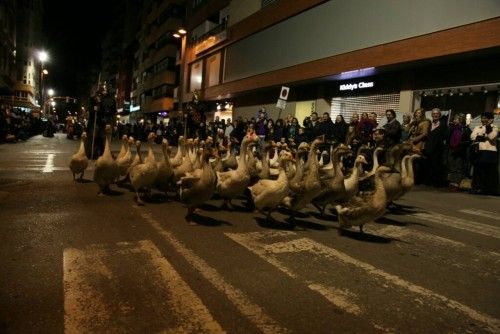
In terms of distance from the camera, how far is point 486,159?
11.7 m

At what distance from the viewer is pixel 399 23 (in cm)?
1773

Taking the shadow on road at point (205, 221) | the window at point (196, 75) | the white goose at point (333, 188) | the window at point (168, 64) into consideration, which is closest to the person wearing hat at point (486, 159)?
the white goose at point (333, 188)

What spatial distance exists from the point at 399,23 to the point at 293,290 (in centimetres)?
1607

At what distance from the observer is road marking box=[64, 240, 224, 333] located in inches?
136

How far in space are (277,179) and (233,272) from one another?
3.03 meters

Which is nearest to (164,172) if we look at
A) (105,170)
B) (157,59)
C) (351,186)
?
(105,170)

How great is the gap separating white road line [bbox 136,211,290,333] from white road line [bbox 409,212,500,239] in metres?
4.90

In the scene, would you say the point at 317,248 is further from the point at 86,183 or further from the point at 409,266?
the point at 86,183

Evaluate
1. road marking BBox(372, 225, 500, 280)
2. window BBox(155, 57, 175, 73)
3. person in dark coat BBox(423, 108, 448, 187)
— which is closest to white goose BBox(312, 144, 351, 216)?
road marking BBox(372, 225, 500, 280)

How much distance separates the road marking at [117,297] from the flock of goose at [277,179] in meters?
2.25

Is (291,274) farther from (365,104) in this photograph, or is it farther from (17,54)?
(17,54)

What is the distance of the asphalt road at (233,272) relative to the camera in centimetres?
361

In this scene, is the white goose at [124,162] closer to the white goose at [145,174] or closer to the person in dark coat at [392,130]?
the white goose at [145,174]

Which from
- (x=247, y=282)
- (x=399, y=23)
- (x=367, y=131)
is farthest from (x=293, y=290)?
(x=399, y=23)
